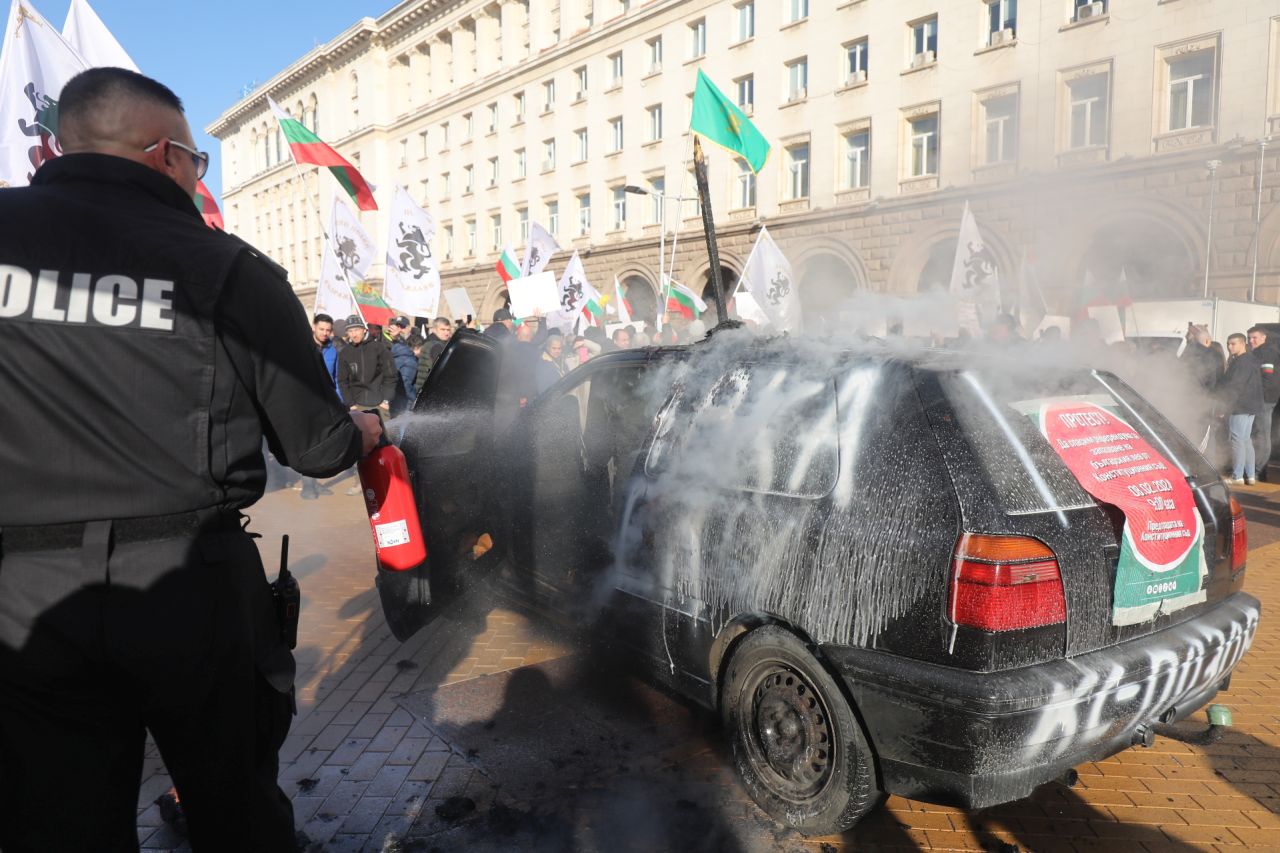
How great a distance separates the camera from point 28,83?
19.9 ft

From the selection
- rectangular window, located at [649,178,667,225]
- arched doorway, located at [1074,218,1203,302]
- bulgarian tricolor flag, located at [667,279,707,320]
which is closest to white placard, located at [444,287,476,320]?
bulgarian tricolor flag, located at [667,279,707,320]

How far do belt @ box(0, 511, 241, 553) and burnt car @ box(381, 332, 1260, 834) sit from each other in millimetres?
1832

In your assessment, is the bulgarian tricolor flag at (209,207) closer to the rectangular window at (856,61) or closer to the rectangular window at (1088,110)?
the rectangular window at (1088,110)

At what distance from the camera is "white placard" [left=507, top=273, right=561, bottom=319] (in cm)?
1534

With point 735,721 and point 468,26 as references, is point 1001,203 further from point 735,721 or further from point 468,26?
point 468,26

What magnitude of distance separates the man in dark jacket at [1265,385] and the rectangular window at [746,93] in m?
20.7

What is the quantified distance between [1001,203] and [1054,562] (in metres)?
21.7

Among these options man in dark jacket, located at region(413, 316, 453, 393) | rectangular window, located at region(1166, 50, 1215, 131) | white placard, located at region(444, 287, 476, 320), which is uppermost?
rectangular window, located at region(1166, 50, 1215, 131)

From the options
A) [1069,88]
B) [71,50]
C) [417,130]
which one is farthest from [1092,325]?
[417,130]

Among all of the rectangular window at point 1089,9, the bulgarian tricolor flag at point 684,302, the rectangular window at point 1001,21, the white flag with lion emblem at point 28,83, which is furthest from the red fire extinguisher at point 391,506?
the rectangular window at point 1001,21

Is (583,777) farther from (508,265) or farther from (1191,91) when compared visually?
(1191,91)

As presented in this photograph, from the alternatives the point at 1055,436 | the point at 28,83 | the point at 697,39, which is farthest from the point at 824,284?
the point at 1055,436

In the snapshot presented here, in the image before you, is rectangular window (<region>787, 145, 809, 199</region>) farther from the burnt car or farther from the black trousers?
the black trousers

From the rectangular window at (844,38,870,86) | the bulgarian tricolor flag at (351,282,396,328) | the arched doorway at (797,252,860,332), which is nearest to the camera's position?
the bulgarian tricolor flag at (351,282,396,328)
